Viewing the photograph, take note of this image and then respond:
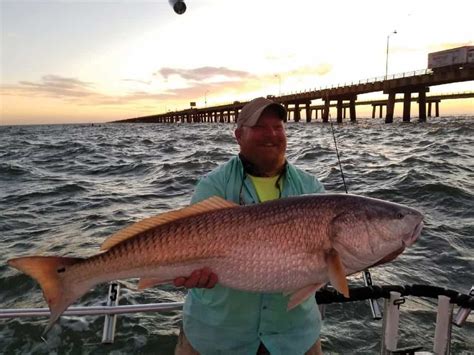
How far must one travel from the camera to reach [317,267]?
3002 mm

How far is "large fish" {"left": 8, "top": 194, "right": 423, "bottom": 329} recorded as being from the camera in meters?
2.96

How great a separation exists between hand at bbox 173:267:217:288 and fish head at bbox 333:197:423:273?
0.93 meters

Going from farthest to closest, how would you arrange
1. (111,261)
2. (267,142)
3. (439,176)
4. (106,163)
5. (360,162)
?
(106,163), (360,162), (439,176), (267,142), (111,261)

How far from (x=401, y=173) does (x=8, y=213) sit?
1261 cm

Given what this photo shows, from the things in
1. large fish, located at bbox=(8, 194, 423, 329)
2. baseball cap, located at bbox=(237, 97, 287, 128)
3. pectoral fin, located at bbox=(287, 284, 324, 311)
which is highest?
baseball cap, located at bbox=(237, 97, 287, 128)

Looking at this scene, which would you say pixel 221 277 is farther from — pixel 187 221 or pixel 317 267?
pixel 317 267

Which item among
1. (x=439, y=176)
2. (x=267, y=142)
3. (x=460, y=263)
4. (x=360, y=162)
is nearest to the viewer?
(x=267, y=142)

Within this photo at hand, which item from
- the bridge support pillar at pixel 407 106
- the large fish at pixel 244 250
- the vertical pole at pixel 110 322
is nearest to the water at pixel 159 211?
the vertical pole at pixel 110 322

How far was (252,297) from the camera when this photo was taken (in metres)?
3.28

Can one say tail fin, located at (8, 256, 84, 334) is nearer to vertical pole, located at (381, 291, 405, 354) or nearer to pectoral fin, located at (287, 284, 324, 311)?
pectoral fin, located at (287, 284, 324, 311)

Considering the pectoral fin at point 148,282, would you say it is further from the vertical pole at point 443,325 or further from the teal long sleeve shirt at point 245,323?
the vertical pole at point 443,325

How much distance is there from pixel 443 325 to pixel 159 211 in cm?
857

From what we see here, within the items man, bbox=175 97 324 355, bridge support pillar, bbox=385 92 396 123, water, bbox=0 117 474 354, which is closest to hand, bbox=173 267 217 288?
man, bbox=175 97 324 355

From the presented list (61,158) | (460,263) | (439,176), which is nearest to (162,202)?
(460,263)
